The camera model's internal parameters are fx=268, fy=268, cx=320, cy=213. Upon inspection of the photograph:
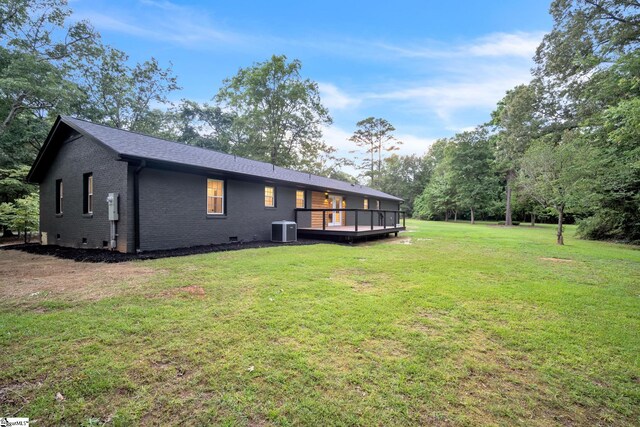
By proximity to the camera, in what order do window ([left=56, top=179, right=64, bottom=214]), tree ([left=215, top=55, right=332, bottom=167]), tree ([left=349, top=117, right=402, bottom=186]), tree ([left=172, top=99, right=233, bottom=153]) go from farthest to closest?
tree ([left=349, top=117, right=402, bottom=186]), tree ([left=172, top=99, right=233, bottom=153]), tree ([left=215, top=55, right=332, bottom=167]), window ([left=56, top=179, right=64, bottom=214])

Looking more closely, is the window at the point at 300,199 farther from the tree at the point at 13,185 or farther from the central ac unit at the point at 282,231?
the tree at the point at 13,185

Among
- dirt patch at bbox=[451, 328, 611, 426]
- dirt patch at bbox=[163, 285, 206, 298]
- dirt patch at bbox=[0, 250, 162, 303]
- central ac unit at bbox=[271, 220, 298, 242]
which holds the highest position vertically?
central ac unit at bbox=[271, 220, 298, 242]

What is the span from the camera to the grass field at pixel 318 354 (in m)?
Answer: 2.10

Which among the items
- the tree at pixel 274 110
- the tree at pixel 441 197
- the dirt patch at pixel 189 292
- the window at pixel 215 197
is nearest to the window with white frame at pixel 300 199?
the window at pixel 215 197

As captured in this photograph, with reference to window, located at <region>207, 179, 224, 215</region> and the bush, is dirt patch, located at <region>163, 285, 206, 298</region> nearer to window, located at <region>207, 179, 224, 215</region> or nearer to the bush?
window, located at <region>207, 179, 224, 215</region>

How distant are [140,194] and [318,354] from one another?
8279 millimetres

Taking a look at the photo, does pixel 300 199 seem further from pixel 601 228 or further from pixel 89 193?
pixel 601 228

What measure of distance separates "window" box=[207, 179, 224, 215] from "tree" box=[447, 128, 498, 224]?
33868mm

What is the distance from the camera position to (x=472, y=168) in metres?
36.0

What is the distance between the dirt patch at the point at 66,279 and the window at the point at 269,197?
669 centimetres

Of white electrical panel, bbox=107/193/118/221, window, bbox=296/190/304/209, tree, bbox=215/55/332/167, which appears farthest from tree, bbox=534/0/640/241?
tree, bbox=215/55/332/167

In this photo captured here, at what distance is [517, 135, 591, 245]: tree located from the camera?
42.7 feet

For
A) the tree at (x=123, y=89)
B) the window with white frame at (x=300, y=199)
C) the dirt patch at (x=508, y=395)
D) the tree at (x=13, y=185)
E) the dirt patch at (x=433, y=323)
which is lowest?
the dirt patch at (x=508, y=395)

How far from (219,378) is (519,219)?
50.7 meters
